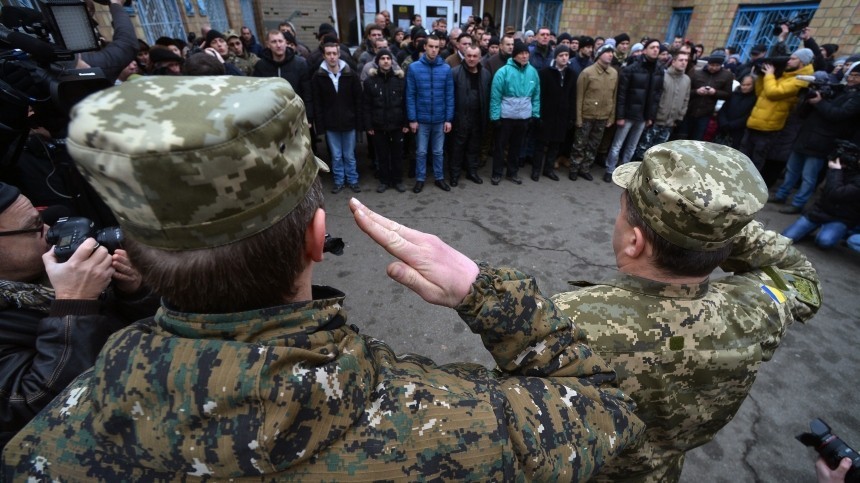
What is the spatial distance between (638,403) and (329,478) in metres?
1.00

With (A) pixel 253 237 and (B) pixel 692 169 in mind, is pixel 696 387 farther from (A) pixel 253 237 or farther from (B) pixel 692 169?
(A) pixel 253 237

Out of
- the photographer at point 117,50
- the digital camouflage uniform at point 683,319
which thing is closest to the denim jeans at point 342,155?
the photographer at point 117,50

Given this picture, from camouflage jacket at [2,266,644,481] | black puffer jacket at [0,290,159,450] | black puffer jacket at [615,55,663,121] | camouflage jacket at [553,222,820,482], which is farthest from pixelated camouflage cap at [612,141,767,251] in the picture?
black puffer jacket at [615,55,663,121]

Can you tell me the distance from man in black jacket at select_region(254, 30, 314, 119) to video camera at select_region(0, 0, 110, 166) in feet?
8.87

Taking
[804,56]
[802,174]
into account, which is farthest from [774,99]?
[802,174]

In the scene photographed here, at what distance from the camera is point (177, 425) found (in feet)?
1.97

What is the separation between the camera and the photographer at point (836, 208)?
434 centimetres

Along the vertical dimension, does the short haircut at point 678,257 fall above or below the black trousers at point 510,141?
above

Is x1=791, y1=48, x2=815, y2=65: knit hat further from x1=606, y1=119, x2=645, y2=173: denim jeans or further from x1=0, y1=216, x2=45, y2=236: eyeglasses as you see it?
x1=0, y1=216, x2=45, y2=236: eyeglasses

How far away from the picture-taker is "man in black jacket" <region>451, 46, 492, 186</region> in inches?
223

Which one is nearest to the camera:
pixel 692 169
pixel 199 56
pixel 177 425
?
pixel 177 425

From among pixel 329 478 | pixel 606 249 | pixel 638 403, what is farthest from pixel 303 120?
pixel 606 249

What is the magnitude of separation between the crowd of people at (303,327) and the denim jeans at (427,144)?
4.44 m

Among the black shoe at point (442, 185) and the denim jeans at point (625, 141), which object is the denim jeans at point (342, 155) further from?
the denim jeans at point (625, 141)
